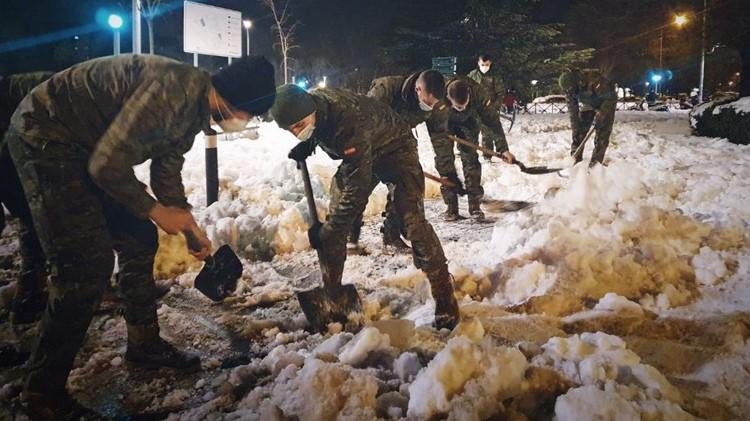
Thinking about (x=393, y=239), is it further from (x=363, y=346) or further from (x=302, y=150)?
(x=363, y=346)

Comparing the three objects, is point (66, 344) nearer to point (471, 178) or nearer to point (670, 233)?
point (670, 233)

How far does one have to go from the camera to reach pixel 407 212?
3.59 metres

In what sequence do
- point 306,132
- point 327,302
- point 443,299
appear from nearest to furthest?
point 306,132 → point 443,299 → point 327,302

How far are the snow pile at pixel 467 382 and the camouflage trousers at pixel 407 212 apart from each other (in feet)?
4.12

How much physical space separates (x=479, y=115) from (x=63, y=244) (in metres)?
5.51

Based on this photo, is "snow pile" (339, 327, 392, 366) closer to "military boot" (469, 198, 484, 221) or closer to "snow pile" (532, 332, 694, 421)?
"snow pile" (532, 332, 694, 421)

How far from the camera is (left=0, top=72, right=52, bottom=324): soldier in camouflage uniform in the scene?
3229 mm

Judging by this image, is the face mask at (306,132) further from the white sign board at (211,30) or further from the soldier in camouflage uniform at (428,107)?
the white sign board at (211,30)

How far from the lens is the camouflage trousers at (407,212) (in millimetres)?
3562

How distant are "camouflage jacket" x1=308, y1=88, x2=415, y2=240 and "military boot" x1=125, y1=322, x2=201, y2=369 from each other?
1170 mm

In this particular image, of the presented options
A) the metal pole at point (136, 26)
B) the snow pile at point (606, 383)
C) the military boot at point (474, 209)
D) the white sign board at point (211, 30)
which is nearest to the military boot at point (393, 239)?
the military boot at point (474, 209)

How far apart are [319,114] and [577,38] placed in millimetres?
38352

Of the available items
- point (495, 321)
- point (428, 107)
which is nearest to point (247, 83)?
point (495, 321)

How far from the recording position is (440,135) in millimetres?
6195
